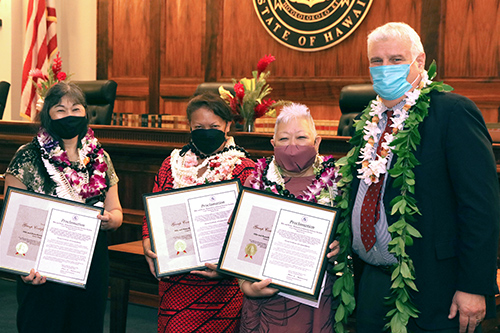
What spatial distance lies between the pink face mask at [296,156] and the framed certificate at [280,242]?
0.46ft

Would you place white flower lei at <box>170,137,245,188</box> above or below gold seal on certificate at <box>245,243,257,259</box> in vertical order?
above

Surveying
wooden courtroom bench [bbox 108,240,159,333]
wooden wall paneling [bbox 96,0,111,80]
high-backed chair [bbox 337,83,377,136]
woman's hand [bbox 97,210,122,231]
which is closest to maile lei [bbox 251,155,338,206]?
woman's hand [bbox 97,210,122,231]

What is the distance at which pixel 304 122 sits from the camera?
1917mm

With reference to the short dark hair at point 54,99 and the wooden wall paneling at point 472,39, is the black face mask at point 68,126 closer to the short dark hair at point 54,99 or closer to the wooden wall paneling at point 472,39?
the short dark hair at point 54,99

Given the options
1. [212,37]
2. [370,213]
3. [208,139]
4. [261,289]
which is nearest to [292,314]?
[261,289]

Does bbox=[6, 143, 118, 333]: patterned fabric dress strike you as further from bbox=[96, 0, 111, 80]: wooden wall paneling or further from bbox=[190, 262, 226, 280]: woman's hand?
bbox=[96, 0, 111, 80]: wooden wall paneling

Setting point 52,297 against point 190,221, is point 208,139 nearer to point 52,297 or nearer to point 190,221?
point 190,221

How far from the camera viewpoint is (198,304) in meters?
2.15

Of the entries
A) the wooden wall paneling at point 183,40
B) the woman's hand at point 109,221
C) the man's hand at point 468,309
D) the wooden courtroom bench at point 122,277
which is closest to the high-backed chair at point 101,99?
the wooden wall paneling at point 183,40

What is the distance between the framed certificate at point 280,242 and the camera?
174 centimetres

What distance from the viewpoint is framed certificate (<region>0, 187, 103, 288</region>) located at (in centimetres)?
207

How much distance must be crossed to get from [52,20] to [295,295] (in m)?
6.33

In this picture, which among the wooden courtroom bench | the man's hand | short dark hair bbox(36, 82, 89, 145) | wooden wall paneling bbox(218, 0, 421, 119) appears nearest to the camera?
the man's hand

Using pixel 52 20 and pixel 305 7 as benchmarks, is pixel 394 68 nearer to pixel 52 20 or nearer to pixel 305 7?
pixel 305 7
